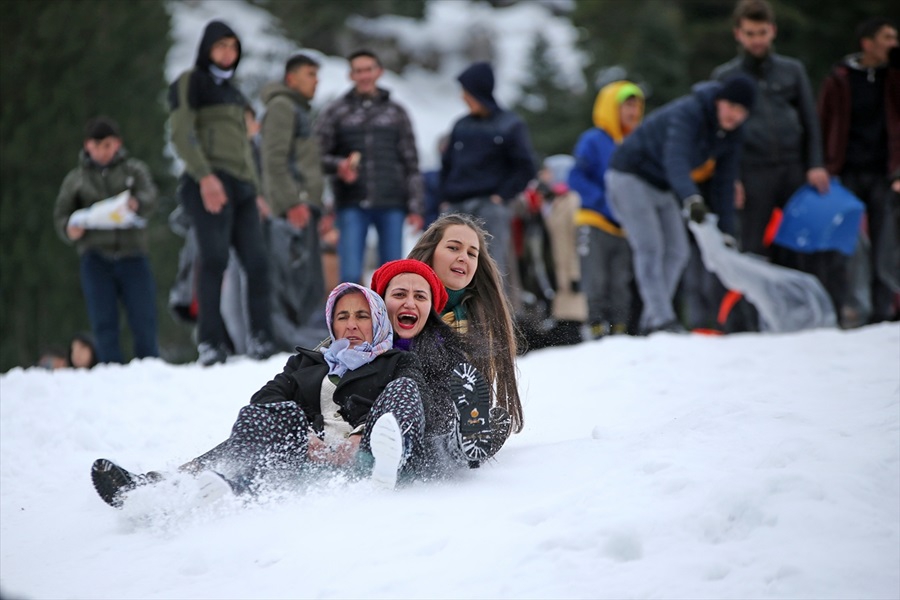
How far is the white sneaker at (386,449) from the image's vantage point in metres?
3.99

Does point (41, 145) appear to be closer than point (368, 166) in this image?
No

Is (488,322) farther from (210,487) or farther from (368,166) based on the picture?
(368,166)

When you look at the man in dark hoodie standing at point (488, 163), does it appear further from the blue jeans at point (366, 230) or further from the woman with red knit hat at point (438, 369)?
the woman with red knit hat at point (438, 369)

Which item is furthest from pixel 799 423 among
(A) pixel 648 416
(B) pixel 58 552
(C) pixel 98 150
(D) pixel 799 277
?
(C) pixel 98 150

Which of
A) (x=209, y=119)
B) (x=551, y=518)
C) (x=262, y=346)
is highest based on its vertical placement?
(x=209, y=119)

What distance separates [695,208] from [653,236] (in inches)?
22.5

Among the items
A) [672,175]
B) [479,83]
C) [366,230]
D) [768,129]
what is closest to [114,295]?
[366,230]

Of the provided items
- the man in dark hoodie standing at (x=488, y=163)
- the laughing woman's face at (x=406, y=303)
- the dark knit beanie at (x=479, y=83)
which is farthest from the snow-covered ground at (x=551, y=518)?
the dark knit beanie at (x=479, y=83)

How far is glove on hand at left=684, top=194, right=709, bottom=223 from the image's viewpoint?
314 inches

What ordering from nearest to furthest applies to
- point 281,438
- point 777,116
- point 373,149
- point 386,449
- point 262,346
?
point 386,449 → point 281,438 → point 262,346 → point 777,116 → point 373,149

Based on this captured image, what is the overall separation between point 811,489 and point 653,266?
4935 millimetres

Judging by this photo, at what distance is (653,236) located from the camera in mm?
8500

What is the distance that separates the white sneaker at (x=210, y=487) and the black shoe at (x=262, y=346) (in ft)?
12.7

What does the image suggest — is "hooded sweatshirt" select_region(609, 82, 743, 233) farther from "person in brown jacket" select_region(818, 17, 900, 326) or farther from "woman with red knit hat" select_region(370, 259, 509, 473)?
"woman with red knit hat" select_region(370, 259, 509, 473)
